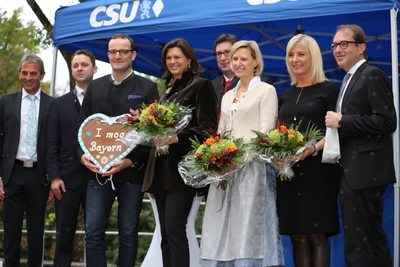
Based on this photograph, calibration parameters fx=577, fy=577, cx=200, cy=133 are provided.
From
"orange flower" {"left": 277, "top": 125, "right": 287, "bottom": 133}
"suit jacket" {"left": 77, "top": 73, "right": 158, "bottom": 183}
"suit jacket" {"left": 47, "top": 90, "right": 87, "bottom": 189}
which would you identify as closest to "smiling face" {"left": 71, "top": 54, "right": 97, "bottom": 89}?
"suit jacket" {"left": 47, "top": 90, "right": 87, "bottom": 189}

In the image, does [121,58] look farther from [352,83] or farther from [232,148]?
[352,83]

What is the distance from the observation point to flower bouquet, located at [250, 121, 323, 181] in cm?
426

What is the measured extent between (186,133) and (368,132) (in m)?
1.47

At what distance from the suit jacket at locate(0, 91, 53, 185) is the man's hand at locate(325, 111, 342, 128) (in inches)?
121

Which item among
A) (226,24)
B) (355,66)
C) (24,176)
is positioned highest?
(226,24)

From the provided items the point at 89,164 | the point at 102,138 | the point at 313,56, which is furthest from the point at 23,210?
the point at 313,56

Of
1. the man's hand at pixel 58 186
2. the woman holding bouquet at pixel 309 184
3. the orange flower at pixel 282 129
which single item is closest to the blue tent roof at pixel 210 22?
the woman holding bouquet at pixel 309 184

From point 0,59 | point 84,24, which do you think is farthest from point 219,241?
point 0,59

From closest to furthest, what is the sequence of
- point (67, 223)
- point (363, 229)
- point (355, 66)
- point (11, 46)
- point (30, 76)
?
point (363, 229) < point (355, 66) < point (67, 223) < point (30, 76) < point (11, 46)

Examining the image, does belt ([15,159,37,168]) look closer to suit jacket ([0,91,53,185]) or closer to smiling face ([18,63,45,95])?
suit jacket ([0,91,53,185])

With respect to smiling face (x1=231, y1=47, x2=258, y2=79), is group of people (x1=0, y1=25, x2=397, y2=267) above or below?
below

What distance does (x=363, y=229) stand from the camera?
13.9 ft

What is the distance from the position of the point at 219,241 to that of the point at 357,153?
129 centimetres

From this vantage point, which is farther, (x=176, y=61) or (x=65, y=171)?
(x=65, y=171)
